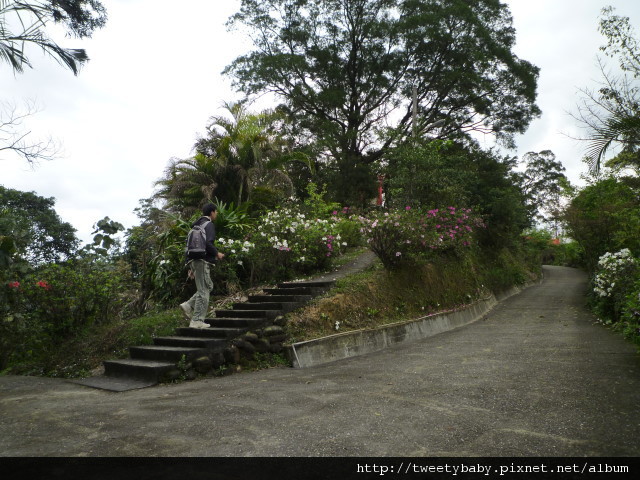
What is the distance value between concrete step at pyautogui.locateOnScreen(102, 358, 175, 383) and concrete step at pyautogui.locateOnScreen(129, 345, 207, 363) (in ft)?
0.35

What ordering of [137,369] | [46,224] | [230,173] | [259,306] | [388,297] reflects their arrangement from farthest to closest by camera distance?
[46,224]
[230,173]
[388,297]
[259,306]
[137,369]

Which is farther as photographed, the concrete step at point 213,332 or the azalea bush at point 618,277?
the azalea bush at point 618,277

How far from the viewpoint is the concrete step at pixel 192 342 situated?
21.0 feet

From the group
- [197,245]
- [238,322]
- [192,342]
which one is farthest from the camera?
[238,322]

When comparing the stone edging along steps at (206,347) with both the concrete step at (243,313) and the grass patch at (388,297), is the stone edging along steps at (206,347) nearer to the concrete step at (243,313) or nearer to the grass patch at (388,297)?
the concrete step at (243,313)

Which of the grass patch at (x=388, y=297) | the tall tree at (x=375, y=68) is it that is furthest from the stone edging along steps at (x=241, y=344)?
the tall tree at (x=375, y=68)

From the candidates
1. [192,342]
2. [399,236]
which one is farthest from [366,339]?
[192,342]

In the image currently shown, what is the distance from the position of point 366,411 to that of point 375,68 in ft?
64.1

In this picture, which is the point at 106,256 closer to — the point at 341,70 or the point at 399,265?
→ the point at 399,265

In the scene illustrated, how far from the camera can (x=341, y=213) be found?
53.8ft

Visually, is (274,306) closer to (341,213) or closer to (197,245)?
(197,245)

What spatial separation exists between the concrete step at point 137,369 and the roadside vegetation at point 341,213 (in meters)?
0.72

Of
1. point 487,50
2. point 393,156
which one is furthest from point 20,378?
point 487,50

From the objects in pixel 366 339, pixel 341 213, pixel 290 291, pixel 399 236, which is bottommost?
pixel 366 339
